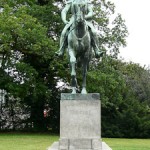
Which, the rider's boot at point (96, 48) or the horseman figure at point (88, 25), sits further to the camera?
the rider's boot at point (96, 48)

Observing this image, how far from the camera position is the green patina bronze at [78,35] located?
1096 cm

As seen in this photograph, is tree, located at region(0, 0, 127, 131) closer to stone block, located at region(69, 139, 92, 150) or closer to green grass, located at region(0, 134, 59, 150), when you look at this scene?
green grass, located at region(0, 134, 59, 150)

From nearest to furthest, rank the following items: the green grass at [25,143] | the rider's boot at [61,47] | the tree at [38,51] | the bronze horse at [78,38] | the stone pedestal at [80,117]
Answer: the stone pedestal at [80,117]
the bronze horse at [78,38]
the rider's boot at [61,47]
the green grass at [25,143]
the tree at [38,51]

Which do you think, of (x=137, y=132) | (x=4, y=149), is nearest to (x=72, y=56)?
(x=4, y=149)

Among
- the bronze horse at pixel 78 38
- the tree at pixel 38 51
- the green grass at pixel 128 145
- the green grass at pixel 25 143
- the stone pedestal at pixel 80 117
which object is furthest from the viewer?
the tree at pixel 38 51

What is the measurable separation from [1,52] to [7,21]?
2.94 meters

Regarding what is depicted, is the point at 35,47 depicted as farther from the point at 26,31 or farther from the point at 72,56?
the point at 72,56

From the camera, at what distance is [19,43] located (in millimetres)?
27141

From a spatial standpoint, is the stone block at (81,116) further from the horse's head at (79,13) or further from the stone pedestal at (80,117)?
the horse's head at (79,13)

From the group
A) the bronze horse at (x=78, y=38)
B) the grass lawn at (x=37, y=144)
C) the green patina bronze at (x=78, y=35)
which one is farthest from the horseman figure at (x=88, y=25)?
the grass lawn at (x=37, y=144)

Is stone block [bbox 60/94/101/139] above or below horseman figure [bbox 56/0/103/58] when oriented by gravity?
below

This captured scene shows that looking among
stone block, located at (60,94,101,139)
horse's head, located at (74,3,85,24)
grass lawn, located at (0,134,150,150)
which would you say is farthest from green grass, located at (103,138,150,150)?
horse's head, located at (74,3,85,24)

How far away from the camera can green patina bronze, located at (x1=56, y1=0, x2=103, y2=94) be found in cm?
1096

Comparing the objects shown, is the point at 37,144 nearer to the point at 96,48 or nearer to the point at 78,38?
the point at 96,48
